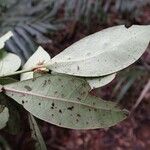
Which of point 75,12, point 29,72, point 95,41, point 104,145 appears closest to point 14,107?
point 29,72

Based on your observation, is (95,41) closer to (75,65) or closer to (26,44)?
(75,65)

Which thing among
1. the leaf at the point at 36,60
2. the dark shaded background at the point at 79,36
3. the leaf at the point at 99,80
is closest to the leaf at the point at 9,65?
the leaf at the point at 36,60

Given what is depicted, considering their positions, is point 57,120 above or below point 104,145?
above

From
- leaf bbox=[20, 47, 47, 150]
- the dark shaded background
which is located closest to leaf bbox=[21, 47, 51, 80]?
leaf bbox=[20, 47, 47, 150]

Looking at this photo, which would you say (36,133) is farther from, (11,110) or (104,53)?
(104,53)

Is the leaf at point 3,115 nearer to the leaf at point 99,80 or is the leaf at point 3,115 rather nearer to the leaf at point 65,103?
the leaf at point 65,103

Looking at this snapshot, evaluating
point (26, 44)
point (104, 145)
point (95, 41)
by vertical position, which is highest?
point (95, 41)

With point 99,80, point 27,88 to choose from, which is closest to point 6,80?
point 27,88
